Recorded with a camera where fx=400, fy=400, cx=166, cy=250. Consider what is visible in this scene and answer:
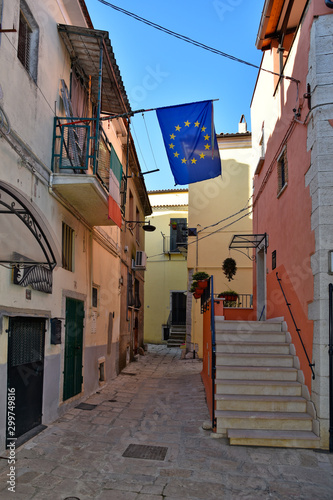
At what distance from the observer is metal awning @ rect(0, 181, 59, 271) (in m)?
4.39

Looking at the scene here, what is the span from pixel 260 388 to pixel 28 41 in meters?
6.22

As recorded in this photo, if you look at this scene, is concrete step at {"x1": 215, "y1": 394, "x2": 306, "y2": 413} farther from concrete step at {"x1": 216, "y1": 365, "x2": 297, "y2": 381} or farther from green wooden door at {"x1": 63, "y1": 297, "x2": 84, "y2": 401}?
green wooden door at {"x1": 63, "y1": 297, "x2": 84, "y2": 401}

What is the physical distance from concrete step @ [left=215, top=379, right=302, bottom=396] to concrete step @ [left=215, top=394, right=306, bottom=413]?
7.4 inches

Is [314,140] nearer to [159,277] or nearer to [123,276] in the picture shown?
[123,276]

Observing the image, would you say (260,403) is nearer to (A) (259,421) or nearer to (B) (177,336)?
(A) (259,421)

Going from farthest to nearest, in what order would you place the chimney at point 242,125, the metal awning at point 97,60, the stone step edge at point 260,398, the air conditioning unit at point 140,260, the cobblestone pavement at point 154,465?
the chimney at point 242,125
the air conditioning unit at point 140,260
the metal awning at point 97,60
the stone step edge at point 260,398
the cobblestone pavement at point 154,465

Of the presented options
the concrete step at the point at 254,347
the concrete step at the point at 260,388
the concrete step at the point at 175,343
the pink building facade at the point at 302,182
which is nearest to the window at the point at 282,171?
the pink building facade at the point at 302,182

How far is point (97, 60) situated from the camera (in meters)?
7.84

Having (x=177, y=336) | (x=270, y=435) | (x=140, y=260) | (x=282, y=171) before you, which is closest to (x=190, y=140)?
(x=282, y=171)

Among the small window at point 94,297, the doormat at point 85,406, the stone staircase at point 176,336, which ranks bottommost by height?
the stone staircase at point 176,336

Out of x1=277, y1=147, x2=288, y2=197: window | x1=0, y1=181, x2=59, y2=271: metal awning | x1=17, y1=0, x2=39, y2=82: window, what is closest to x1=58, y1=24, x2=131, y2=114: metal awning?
x1=17, y1=0, x2=39, y2=82: window

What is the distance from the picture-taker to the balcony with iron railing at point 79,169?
21.6 feet

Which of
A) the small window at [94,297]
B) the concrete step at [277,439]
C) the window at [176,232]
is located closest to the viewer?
the concrete step at [277,439]

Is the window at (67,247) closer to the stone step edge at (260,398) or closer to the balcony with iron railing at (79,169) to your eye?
the balcony with iron railing at (79,169)
